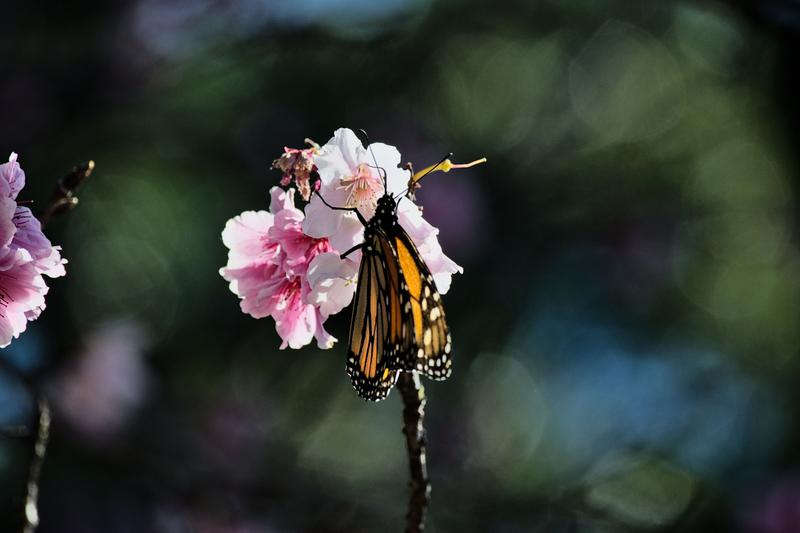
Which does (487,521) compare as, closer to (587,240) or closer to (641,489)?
(641,489)

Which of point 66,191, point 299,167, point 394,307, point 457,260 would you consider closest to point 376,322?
point 394,307

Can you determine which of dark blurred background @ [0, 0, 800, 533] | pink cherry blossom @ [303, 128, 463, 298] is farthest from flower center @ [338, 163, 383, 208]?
dark blurred background @ [0, 0, 800, 533]

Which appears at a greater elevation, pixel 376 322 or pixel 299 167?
pixel 299 167

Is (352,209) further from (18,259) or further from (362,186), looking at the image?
(18,259)

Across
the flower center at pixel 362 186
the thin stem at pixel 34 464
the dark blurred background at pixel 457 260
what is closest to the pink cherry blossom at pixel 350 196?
the flower center at pixel 362 186

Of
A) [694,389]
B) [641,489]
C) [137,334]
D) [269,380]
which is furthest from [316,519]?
[694,389]

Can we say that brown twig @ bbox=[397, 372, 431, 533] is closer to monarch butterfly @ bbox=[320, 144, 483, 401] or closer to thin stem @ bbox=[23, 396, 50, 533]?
monarch butterfly @ bbox=[320, 144, 483, 401]
